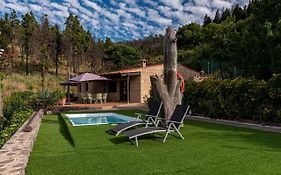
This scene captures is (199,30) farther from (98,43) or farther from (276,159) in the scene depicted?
(276,159)

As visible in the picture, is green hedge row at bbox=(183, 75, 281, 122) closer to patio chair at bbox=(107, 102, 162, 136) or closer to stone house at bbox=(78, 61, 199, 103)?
patio chair at bbox=(107, 102, 162, 136)

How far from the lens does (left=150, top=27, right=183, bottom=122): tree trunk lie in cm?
1113

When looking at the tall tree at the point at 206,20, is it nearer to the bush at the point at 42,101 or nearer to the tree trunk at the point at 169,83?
the bush at the point at 42,101

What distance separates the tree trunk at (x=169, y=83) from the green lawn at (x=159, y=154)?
1581mm

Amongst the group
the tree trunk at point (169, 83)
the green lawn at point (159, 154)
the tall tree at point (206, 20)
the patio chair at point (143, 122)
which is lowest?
the green lawn at point (159, 154)

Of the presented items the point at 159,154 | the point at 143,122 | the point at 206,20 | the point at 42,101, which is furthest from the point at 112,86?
the point at 206,20

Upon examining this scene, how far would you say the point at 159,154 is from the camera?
7062 mm

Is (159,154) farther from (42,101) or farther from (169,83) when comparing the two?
(42,101)

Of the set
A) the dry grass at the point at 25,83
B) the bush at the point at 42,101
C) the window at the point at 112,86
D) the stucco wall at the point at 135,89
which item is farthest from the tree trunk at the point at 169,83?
the dry grass at the point at 25,83

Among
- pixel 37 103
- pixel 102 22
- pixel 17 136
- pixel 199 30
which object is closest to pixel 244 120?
pixel 17 136

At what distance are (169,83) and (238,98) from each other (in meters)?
3.80

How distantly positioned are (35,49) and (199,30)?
2778 cm

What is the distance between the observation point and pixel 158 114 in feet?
35.4

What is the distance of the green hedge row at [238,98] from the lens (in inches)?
468
